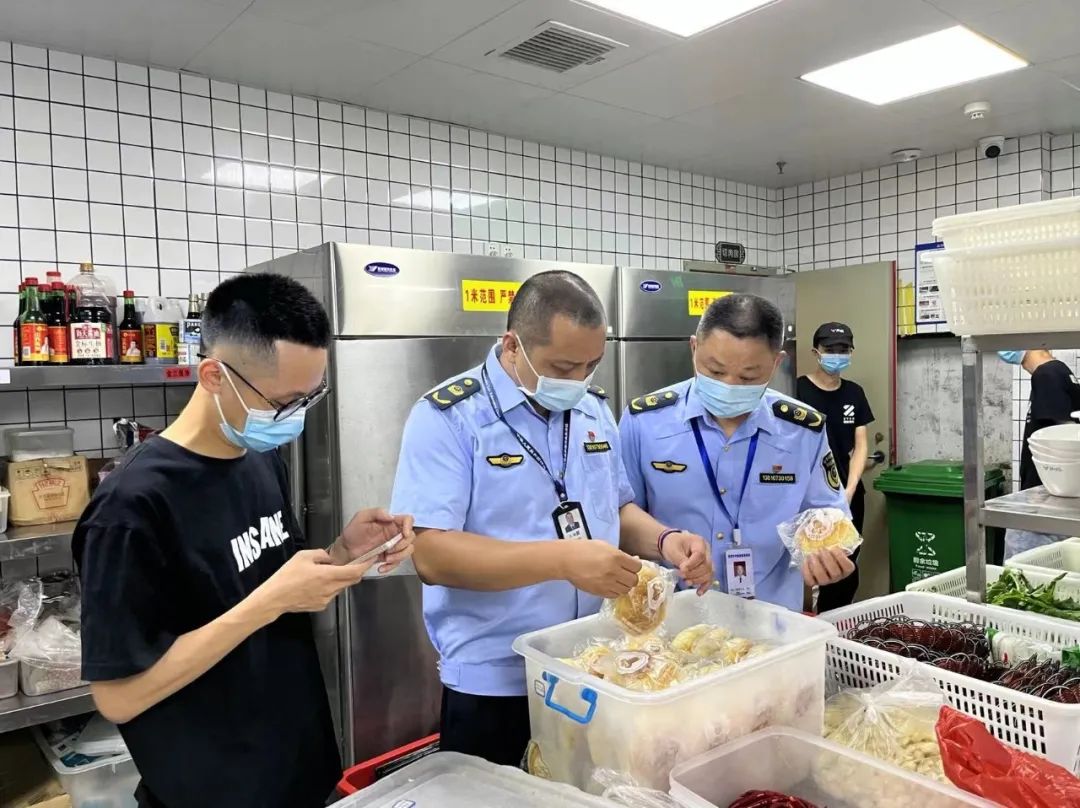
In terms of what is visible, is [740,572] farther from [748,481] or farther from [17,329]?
[17,329]

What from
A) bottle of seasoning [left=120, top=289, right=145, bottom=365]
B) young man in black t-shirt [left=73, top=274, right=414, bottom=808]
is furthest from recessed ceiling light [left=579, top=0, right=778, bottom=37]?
bottle of seasoning [left=120, top=289, right=145, bottom=365]

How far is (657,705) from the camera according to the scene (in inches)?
47.8

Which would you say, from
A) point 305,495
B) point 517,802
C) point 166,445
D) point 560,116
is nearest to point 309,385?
point 166,445

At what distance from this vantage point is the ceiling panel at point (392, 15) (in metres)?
2.84

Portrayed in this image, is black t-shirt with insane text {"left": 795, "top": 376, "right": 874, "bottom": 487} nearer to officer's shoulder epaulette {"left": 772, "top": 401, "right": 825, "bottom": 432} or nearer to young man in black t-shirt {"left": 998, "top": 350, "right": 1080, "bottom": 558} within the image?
young man in black t-shirt {"left": 998, "top": 350, "right": 1080, "bottom": 558}

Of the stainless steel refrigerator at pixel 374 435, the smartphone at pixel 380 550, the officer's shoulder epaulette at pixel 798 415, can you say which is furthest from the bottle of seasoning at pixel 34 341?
the officer's shoulder epaulette at pixel 798 415

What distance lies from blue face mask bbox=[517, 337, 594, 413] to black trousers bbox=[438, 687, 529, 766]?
68 centimetres

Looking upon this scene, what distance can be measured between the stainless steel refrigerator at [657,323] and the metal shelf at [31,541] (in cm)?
235

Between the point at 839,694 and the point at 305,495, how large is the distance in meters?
2.21

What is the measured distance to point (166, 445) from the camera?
4.92 feet

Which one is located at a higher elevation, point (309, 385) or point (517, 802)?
point (309, 385)

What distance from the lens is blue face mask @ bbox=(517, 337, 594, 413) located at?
184 cm

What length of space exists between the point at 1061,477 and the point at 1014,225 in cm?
67

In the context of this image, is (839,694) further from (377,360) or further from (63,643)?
(63,643)
